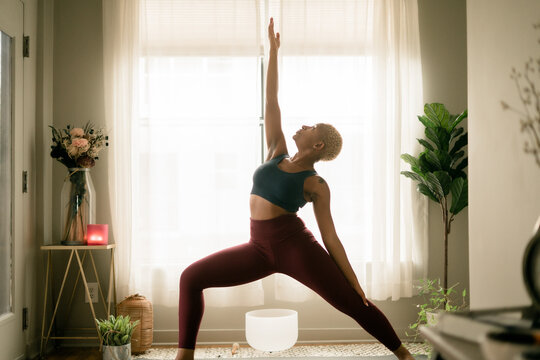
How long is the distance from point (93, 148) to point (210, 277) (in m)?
1.30

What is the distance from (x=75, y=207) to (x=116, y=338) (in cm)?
85

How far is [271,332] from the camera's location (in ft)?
9.79

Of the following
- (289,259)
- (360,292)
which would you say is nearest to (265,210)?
(289,259)

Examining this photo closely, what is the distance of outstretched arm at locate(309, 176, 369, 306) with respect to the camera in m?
2.47

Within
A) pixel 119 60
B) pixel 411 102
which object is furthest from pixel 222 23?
pixel 411 102

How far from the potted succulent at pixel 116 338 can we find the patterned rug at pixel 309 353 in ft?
0.85

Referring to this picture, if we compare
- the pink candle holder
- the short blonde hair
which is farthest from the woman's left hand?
the pink candle holder

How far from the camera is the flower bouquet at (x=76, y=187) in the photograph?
3.16m

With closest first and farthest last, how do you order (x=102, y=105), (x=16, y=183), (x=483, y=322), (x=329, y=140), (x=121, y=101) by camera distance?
(x=483, y=322)
(x=329, y=140)
(x=16, y=183)
(x=121, y=101)
(x=102, y=105)

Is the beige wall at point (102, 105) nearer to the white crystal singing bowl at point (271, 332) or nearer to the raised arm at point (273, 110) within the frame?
the white crystal singing bowl at point (271, 332)

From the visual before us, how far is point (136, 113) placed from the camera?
344cm

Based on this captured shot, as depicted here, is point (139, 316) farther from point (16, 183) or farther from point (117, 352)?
point (16, 183)

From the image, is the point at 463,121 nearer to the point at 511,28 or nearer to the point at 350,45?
the point at 350,45

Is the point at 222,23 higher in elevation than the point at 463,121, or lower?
higher
